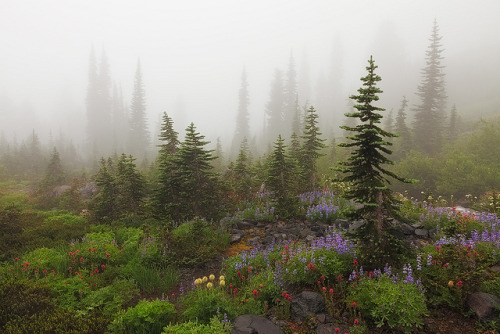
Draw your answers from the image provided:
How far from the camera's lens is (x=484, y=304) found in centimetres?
414

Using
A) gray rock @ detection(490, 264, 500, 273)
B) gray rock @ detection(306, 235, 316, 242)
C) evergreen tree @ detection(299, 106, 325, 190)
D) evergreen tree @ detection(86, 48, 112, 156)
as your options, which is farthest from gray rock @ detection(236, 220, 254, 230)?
evergreen tree @ detection(86, 48, 112, 156)

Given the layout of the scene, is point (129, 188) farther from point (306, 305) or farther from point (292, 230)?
point (306, 305)

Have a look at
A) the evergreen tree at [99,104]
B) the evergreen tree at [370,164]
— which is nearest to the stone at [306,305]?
the evergreen tree at [370,164]

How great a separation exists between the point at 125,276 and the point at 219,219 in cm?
422

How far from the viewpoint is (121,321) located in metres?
4.18

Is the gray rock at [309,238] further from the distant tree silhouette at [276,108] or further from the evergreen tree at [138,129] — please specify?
the distant tree silhouette at [276,108]

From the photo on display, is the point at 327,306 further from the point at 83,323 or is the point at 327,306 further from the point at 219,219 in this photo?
the point at 219,219

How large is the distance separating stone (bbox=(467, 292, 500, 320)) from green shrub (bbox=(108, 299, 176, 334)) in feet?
16.2

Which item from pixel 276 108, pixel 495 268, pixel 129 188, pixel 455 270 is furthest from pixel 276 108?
pixel 455 270

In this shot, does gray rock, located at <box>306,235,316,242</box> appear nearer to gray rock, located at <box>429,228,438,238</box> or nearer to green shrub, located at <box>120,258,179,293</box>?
gray rock, located at <box>429,228,438,238</box>

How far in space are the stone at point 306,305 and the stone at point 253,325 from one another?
553 millimetres

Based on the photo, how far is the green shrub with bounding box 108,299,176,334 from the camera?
4172mm

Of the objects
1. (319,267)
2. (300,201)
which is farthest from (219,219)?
(319,267)

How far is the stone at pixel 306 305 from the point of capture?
4633mm
